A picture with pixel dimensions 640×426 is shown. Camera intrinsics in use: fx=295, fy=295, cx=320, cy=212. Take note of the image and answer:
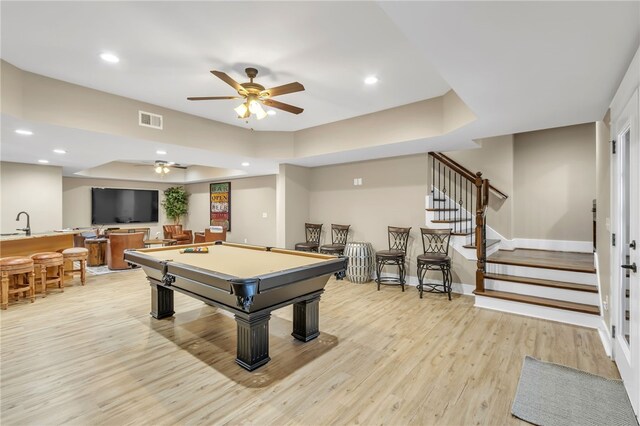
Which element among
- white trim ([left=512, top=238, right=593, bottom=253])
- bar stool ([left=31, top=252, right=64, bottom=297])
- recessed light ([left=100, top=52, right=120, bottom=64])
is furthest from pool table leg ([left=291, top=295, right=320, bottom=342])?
white trim ([left=512, top=238, right=593, bottom=253])

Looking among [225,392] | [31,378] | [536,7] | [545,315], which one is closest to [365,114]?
[536,7]

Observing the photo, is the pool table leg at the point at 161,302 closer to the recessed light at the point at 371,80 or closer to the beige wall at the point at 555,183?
the recessed light at the point at 371,80

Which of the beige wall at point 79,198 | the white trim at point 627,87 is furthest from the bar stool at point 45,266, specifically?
the white trim at point 627,87

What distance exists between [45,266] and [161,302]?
2.60 metres

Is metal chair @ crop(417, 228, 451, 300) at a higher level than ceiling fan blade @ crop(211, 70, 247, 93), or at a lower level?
lower

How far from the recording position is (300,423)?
194 centimetres

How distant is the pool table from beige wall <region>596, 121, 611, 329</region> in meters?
2.63

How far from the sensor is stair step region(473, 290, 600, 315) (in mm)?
3493

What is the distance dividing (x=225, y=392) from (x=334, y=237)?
176 inches

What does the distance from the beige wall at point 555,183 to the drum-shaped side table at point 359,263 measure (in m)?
3.12

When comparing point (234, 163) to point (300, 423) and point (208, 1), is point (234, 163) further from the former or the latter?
point (300, 423)

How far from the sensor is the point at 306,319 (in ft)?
10.2

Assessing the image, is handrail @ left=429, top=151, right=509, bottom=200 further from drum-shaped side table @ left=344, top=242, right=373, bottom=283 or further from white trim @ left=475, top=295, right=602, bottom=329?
drum-shaped side table @ left=344, top=242, right=373, bottom=283

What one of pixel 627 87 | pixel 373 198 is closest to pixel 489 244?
pixel 373 198
